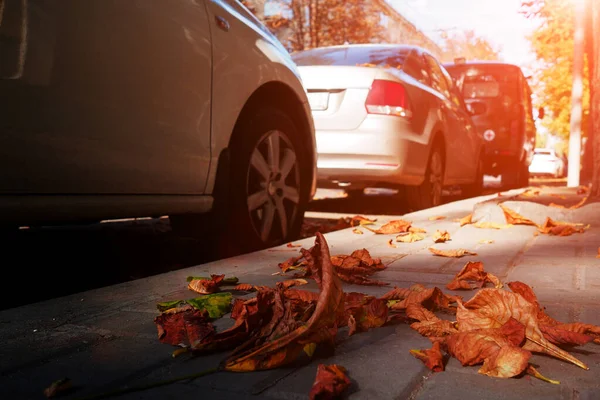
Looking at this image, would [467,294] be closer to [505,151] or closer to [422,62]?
[422,62]

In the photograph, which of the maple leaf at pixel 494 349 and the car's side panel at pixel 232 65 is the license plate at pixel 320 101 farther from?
the maple leaf at pixel 494 349

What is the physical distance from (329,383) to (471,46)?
5446 centimetres

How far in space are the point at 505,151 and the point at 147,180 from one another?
39.2 feet

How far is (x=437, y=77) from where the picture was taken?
7926mm

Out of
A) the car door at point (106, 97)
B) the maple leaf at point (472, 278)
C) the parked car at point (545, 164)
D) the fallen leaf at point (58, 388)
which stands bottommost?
the parked car at point (545, 164)

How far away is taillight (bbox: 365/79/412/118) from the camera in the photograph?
20.3 ft

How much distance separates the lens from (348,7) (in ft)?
75.9

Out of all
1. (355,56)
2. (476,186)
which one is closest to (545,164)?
(476,186)

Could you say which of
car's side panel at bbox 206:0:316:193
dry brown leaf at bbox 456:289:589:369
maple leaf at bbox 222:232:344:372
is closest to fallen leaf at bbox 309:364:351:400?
maple leaf at bbox 222:232:344:372

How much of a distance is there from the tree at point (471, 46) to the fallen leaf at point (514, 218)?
47.2 meters

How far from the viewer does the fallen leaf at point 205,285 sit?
8.50 ft

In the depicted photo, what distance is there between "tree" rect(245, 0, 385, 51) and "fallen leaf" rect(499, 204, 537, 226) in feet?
56.2

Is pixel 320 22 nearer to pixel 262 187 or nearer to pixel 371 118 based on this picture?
pixel 371 118

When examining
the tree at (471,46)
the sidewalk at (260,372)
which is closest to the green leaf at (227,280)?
the sidewalk at (260,372)
